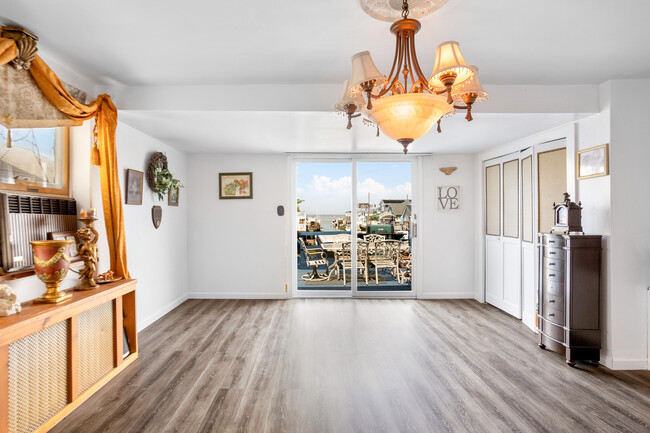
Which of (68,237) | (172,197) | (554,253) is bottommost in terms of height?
(554,253)

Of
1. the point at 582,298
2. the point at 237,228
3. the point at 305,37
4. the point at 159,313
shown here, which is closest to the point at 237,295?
the point at 237,228

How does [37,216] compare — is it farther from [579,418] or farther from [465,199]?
[465,199]

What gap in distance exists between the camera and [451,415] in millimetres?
2260

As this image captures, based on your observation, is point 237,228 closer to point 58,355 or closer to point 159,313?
point 159,313

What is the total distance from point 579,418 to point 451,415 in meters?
0.86

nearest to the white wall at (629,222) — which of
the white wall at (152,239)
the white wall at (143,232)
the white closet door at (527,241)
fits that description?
the white closet door at (527,241)

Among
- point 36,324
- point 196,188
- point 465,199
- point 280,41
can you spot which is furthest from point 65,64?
point 465,199

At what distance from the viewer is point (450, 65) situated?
1610 millimetres

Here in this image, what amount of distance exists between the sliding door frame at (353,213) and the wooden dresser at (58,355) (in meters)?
2.72

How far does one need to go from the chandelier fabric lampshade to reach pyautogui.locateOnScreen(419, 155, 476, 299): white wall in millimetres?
3828

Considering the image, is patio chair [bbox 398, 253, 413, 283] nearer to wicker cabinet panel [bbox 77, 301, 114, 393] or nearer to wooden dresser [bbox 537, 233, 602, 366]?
wooden dresser [bbox 537, 233, 602, 366]

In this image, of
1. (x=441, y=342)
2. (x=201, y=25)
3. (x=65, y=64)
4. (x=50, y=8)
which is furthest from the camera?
(x=441, y=342)

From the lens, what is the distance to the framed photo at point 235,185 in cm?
539

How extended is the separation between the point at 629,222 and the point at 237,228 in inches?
190
